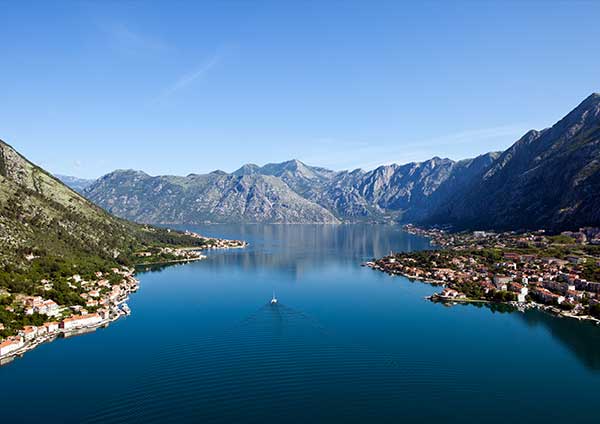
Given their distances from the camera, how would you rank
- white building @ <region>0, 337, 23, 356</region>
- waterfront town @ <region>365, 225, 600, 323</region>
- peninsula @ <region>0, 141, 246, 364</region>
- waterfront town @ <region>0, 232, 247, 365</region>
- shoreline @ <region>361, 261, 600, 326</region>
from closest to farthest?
white building @ <region>0, 337, 23, 356</region> → waterfront town @ <region>0, 232, 247, 365</region> → peninsula @ <region>0, 141, 246, 364</region> → shoreline @ <region>361, 261, 600, 326</region> → waterfront town @ <region>365, 225, 600, 323</region>

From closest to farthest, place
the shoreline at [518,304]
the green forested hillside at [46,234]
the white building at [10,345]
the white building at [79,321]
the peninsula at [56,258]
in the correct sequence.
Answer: the white building at [10,345] → the peninsula at [56,258] → the white building at [79,321] → the shoreline at [518,304] → the green forested hillside at [46,234]

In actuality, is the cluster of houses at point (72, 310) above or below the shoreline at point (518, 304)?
above

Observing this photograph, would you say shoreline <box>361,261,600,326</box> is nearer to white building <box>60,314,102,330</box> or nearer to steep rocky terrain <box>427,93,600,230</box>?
white building <box>60,314,102,330</box>

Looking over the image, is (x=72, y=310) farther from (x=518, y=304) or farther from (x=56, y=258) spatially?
(x=518, y=304)

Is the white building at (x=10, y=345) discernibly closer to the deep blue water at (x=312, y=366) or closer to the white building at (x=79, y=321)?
the deep blue water at (x=312, y=366)

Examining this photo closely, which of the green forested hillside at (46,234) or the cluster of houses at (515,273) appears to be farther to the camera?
the green forested hillside at (46,234)

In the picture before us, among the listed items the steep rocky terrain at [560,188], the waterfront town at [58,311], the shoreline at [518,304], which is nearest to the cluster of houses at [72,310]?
the waterfront town at [58,311]

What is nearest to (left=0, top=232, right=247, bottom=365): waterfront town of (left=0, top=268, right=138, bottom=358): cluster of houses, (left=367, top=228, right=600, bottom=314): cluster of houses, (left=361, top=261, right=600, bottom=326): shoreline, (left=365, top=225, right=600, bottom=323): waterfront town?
(left=0, top=268, right=138, bottom=358): cluster of houses
